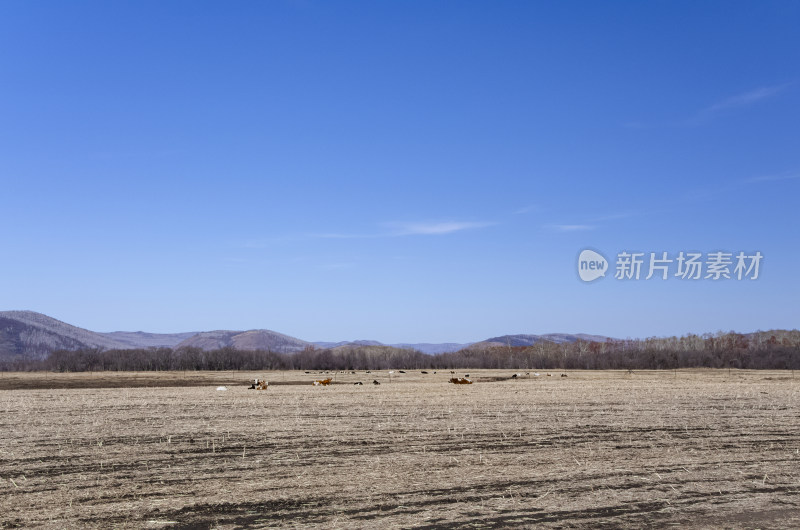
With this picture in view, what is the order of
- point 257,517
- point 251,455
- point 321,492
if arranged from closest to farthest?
point 257,517 < point 321,492 < point 251,455

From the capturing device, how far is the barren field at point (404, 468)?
11.7 m

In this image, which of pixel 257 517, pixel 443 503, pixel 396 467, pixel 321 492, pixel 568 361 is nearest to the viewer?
pixel 257 517

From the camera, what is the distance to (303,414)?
91.6 feet

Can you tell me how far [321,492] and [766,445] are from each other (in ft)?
44.3

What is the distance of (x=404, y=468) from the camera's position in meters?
15.7

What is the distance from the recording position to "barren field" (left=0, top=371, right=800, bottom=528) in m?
11.7

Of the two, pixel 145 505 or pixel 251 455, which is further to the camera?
pixel 251 455

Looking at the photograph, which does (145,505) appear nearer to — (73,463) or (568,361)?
(73,463)

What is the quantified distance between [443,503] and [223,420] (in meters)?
15.8

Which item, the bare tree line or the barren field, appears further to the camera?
the bare tree line

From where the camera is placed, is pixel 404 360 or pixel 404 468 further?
pixel 404 360

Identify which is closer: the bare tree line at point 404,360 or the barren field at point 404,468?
the barren field at point 404,468

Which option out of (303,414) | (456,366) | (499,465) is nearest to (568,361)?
(456,366)

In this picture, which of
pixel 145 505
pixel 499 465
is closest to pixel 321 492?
pixel 145 505
